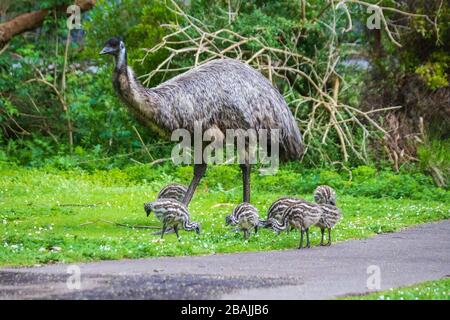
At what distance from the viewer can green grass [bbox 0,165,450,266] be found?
36.9ft

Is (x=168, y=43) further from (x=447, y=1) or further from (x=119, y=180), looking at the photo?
(x=447, y=1)

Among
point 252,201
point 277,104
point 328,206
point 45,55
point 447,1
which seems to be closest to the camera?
point 328,206

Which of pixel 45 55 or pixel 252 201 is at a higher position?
pixel 45 55

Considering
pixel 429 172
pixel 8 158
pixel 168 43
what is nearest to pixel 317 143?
pixel 429 172

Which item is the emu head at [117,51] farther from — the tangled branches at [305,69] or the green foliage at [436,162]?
the green foliage at [436,162]

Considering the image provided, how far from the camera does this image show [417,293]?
8.93 meters

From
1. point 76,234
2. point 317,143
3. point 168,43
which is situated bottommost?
point 76,234

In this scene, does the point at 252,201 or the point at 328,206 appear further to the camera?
the point at 252,201

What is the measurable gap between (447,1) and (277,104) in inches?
257

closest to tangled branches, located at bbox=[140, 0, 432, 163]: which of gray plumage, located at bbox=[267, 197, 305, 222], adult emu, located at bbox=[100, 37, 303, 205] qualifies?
adult emu, located at bbox=[100, 37, 303, 205]

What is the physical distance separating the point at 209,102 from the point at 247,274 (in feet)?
13.5

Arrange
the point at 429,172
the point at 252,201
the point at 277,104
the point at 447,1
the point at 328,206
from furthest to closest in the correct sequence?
the point at 447,1, the point at 429,172, the point at 252,201, the point at 277,104, the point at 328,206

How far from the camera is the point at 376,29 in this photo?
20.3 m

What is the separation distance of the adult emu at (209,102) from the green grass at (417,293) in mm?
4769
